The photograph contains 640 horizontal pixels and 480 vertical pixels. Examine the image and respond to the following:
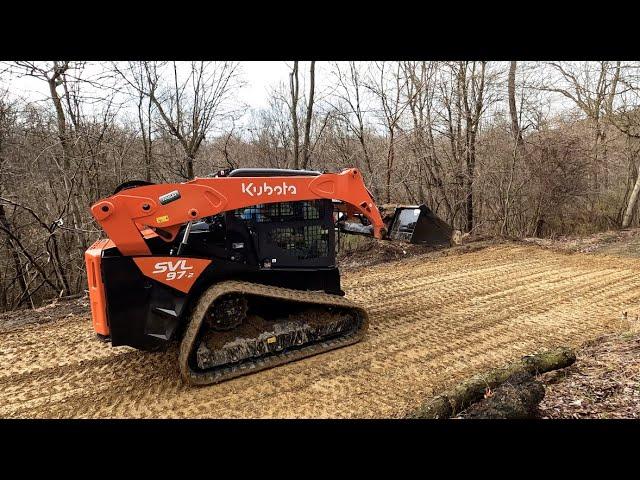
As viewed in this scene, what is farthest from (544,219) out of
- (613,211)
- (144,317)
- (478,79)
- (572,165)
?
(144,317)

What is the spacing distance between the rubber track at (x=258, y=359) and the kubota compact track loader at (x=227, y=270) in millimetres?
13

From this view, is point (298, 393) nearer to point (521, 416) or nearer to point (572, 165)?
point (521, 416)

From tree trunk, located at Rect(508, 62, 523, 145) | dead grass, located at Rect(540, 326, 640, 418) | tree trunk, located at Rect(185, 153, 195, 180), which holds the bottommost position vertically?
dead grass, located at Rect(540, 326, 640, 418)

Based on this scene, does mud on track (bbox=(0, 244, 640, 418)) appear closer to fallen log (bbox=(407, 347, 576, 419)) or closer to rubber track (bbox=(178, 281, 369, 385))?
rubber track (bbox=(178, 281, 369, 385))

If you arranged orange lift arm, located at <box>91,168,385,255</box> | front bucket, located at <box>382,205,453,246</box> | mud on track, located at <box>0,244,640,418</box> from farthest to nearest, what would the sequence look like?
front bucket, located at <box>382,205,453,246</box>, orange lift arm, located at <box>91,168,385,255</box>, mud on track, located at <box>0,244,640,418</box>

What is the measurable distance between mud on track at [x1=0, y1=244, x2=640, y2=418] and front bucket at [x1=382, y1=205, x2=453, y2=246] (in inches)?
44.4

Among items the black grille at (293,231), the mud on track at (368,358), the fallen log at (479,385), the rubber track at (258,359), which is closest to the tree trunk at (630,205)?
the mud on track at (368,358)

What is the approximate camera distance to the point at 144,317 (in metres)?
4.15

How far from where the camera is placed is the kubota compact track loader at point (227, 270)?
4074 mm

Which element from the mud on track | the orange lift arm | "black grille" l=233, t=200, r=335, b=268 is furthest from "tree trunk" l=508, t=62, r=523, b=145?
the orange lift arm

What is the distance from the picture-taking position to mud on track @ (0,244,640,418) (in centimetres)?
385

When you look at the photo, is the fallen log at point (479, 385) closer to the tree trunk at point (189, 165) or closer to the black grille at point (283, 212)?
the black grille at point (283, 212)

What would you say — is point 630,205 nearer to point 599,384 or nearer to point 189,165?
point 599,384

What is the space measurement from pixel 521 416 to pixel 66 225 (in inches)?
391
